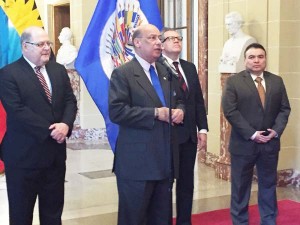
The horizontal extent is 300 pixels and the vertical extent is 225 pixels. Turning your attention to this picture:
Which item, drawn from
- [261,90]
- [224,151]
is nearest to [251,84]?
[261,90]

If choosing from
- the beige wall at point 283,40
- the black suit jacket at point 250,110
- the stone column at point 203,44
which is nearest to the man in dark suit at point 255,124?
the black suit jacket at point 250,110

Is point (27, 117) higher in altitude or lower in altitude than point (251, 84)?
lower

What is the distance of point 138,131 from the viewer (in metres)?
2.98

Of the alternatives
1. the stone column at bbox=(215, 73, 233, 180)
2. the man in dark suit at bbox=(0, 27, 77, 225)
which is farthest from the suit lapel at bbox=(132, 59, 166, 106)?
the stone column at bbox=(215, 73, 233, 180)

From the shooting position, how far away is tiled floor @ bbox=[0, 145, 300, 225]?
14.6 ft

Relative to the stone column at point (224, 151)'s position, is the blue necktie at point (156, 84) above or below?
above

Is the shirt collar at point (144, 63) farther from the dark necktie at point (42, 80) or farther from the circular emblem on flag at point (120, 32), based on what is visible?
the circular emblem on flag at point (120, 32)

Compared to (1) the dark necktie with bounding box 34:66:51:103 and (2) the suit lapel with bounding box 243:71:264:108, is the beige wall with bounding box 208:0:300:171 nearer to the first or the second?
(2) the suit lapel with bounding box 243:71:264:108

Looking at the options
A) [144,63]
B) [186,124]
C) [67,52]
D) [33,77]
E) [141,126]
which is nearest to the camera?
[141,126]

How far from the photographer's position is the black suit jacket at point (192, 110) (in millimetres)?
3600

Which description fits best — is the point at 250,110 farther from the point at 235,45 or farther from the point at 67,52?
the point at 67,52

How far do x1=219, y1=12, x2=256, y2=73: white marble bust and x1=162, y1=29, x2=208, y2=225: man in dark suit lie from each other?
5.45 ft

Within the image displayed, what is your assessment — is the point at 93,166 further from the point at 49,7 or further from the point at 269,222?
the point at 49,7

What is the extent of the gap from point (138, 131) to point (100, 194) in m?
2.39
